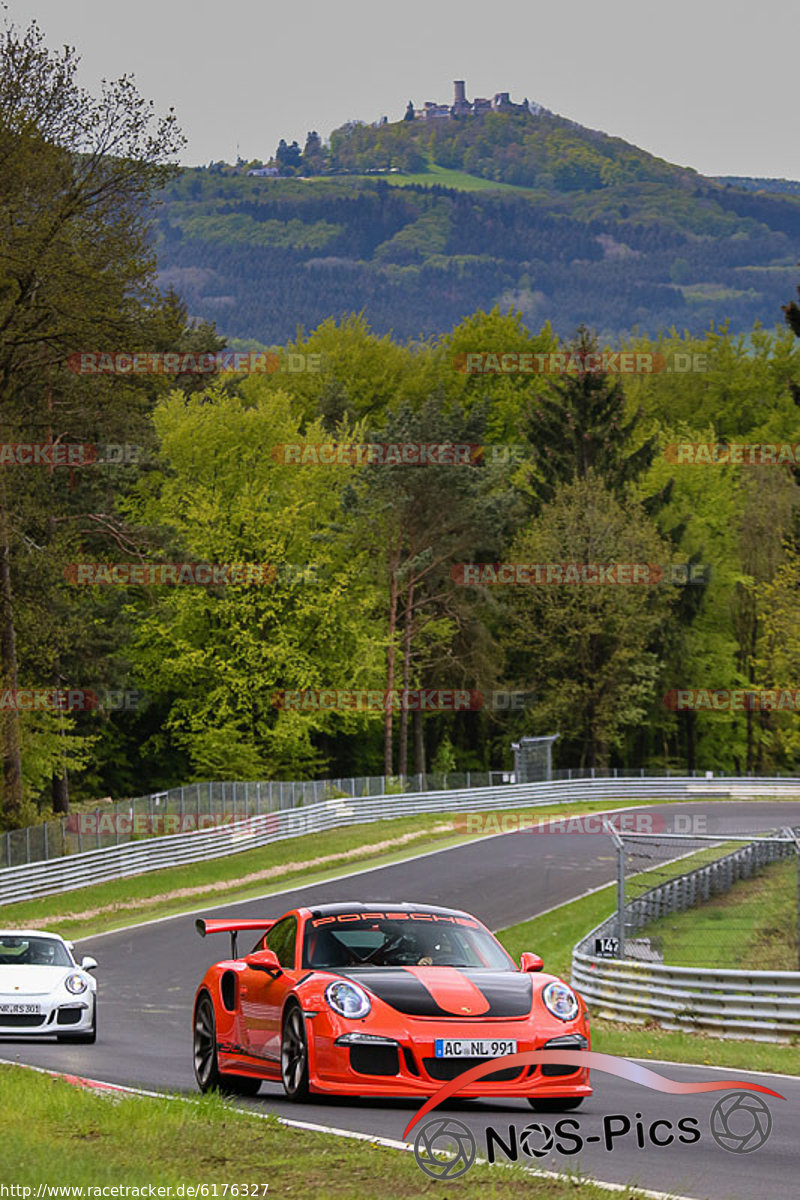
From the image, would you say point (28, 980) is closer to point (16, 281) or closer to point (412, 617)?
point (16, 281)

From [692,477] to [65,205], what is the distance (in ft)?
172

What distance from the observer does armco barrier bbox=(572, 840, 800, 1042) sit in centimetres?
1791

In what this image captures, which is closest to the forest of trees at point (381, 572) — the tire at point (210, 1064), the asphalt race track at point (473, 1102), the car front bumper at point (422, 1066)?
the asphalt race track at point (473, 1102)

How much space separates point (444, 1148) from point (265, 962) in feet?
10.0

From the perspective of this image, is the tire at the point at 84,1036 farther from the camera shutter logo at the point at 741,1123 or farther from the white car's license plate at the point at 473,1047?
the white car's license plate at the point at 473,1047

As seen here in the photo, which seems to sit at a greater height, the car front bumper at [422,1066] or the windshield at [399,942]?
the windshield at [399,942]

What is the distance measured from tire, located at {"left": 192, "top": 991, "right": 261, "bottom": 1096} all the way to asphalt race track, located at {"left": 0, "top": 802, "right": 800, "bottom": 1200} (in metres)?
0.20

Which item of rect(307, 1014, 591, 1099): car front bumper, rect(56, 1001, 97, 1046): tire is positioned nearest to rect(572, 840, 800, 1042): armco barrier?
rect(56, 1001, 97, 1046): tire

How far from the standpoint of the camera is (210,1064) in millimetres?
11289

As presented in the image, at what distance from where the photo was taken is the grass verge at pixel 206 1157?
700 centimetres

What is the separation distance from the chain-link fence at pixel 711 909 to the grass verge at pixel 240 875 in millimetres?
14195

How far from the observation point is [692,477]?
83.3 metres

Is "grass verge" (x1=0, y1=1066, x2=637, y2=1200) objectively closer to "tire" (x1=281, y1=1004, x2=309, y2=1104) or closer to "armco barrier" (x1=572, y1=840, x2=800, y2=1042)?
"tire" (x1=281, y1=1004, x2=309, y2=1104)

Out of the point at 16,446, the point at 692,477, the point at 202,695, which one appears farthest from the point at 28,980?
the point at 692,477
